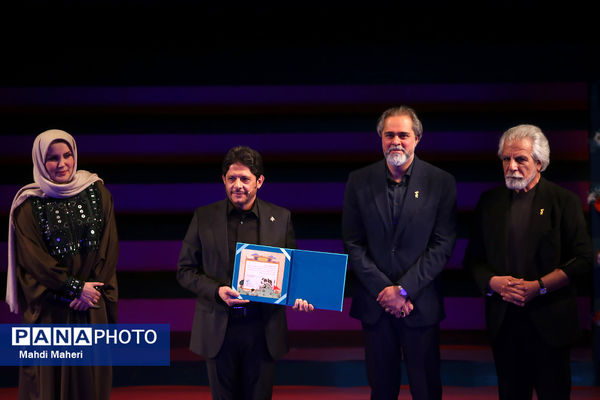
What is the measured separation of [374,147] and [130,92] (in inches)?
80.2

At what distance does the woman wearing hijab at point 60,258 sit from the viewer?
9.27 ft

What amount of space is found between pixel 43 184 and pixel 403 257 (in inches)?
74.2

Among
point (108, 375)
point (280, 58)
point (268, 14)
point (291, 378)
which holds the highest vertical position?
point (268, 14)

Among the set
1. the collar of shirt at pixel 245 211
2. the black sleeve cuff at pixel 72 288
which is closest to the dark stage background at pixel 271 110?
the black sleeve cuff at pixel 72 288

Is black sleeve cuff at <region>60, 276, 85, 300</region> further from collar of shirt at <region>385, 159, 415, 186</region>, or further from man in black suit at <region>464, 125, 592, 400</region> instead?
man in black suit at <region>464, 125, 592, 400</region>

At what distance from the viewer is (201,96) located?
4461 millimetres

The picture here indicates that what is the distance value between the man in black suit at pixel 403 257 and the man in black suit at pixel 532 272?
28cm

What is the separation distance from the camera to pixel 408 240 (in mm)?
2717

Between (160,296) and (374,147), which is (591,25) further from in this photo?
(160,296)

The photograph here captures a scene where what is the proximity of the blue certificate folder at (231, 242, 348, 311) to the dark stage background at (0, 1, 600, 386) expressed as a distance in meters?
1.75

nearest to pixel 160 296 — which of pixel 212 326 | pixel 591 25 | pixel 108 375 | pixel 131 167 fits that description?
pixel 131 167

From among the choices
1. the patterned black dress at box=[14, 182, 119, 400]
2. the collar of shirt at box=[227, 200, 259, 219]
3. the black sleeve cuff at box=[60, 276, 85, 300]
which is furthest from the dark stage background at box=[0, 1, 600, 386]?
the collar of shirt at box=[227, 200, 259, 219]

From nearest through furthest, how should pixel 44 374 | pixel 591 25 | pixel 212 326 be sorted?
pixel 212 326 → pixel 44 374 → pixel 591 25

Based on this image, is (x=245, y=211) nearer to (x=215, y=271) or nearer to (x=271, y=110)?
(x=215, y=271)
